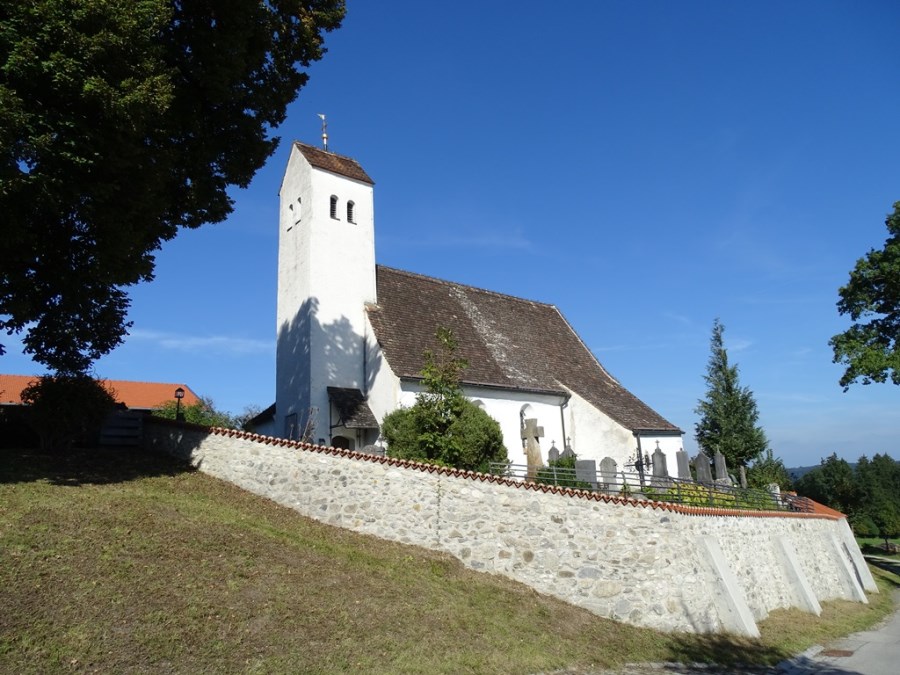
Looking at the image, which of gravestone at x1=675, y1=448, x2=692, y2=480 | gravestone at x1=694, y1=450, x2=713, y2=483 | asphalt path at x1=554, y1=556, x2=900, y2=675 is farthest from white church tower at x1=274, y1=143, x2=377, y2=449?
asphalt path at x1=554, y1=556, x2=900, y2=675

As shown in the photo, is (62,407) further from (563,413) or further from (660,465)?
(563,413)

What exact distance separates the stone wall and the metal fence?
0.68 m

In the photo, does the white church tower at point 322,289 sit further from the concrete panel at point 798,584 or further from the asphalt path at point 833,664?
the concrete panel at point 798,584

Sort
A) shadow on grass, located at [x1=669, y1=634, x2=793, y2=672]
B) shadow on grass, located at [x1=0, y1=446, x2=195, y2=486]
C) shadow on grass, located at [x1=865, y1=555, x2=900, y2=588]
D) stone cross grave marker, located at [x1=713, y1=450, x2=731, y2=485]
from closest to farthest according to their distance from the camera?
shadow on grass, located at [x1=669, y1=634, x2=793, y2=672]
shadow on grass, located at [x1=0, y1=446, x2=195, y2=486]
stone cross grave marker, located at [x1=713, y1=450, x2=731, y2=485]
shadow on grass, located at [x1=865, y1=555, x2=900, y2=588]

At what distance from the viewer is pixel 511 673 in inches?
358

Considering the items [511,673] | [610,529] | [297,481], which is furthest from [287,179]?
[511,673]

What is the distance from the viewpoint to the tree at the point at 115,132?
10531 millimetres

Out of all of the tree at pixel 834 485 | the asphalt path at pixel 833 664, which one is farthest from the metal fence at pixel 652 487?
the tree at pixel 834 485

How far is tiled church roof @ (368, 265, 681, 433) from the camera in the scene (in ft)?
77.9

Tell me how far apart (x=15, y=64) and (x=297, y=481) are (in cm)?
940

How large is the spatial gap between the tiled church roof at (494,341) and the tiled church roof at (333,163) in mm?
3895

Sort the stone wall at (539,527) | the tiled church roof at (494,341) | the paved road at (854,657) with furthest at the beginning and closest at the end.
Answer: the tiled church roof at (494,341) → the stone wall at (539,527) → the paved road at (854,657)

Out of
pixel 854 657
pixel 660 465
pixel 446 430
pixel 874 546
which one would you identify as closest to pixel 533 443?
pixel 660 465

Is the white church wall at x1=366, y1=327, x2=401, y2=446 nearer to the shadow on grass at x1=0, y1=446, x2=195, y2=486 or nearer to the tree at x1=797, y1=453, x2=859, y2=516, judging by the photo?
the shadow on grass at x1=0, y1=446, x2=195, y2=486
